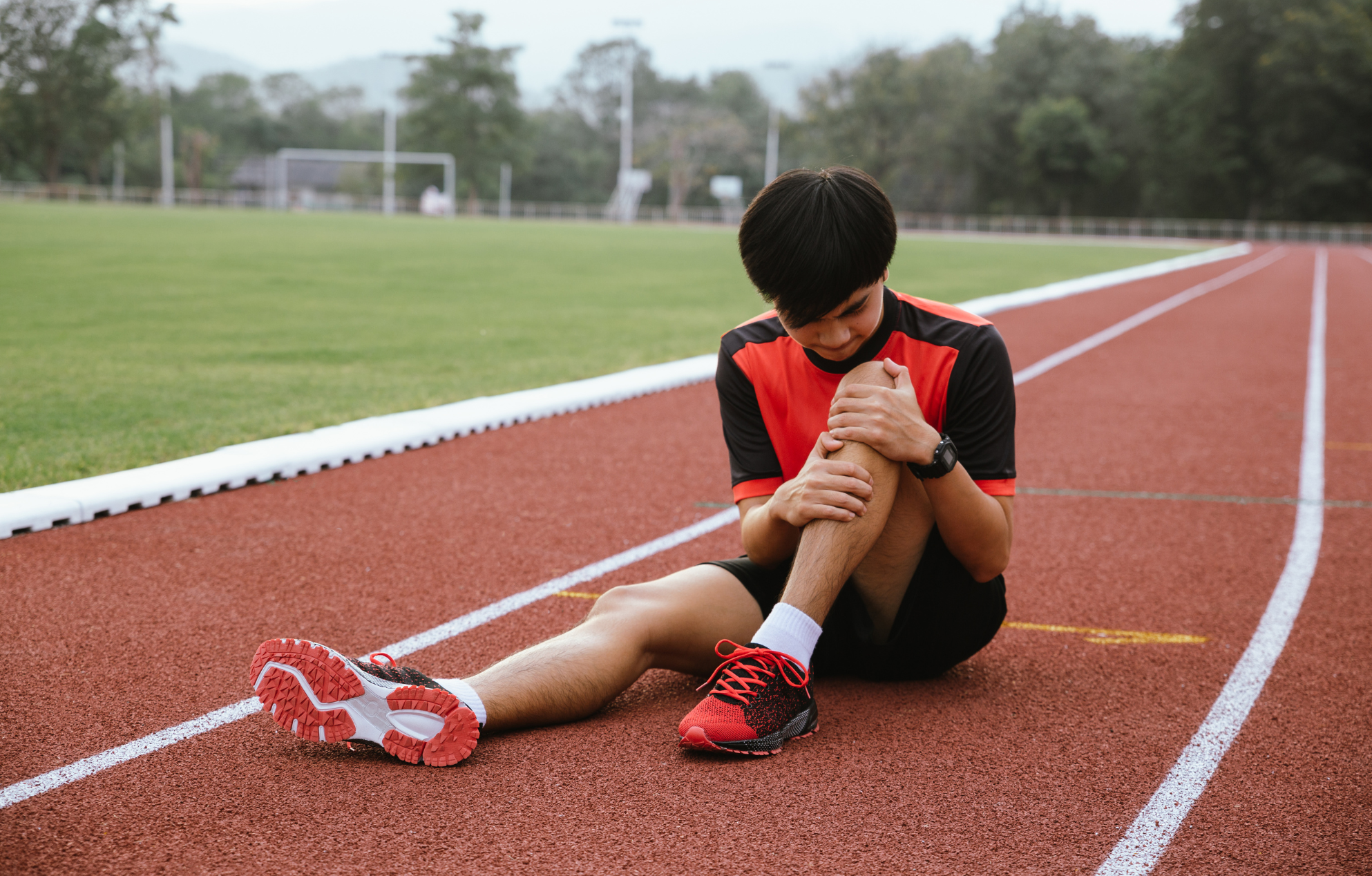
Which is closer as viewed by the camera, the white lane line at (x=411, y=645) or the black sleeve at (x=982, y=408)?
the white lane line at (x=411, y=645)

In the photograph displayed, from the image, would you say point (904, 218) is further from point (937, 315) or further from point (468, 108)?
point (937, 315)

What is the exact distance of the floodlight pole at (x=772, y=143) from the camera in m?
67.2

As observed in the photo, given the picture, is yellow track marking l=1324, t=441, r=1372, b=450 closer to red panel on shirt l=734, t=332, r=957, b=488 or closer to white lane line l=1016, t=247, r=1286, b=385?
white lane line l=1016, t=247, r=1286, b=385

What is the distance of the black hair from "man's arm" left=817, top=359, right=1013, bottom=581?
0.84ft

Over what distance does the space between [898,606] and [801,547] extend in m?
0.44

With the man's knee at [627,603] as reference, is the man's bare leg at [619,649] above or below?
below

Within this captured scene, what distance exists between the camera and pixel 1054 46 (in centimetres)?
7956

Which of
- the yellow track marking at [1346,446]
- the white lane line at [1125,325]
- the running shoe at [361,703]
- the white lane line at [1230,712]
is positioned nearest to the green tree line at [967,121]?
the white lane line at [1125,325]

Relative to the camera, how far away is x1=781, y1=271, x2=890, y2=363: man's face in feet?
8.30

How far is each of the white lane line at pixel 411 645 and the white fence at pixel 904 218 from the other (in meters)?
63.6

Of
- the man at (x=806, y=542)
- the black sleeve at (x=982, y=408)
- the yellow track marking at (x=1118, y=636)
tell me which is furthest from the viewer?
the yellow track marking at (x=1118, y=636)

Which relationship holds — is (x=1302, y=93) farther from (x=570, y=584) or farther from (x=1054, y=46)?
(x=570, y=584)

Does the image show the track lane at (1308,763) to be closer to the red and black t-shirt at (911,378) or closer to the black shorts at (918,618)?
the black shorts at (918,618)

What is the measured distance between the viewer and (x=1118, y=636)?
3828mm
